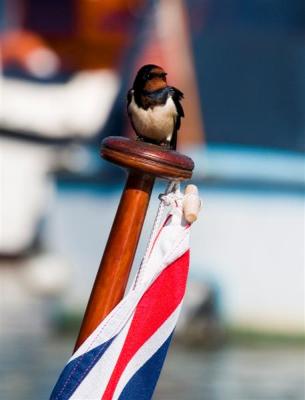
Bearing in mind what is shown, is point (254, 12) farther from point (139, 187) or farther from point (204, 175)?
point (139, 187)

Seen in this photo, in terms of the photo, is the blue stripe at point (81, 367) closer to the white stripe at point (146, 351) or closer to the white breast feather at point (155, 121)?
→ the white stripe at point (146, 351)

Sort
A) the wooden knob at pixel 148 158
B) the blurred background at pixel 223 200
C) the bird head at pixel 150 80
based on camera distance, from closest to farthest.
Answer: the wooden knob at pixel 148 158, the bird head at pixel 150 80, the blurred background at pixel 223 200

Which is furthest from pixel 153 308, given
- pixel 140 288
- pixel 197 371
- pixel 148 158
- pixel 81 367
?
pixel 197 371

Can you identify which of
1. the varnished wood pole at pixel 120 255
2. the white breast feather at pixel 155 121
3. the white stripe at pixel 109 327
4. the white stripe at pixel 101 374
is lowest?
the white stripe at pixel 101 374

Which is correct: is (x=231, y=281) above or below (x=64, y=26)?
Result: below

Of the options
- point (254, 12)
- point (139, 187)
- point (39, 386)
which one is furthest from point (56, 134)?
point (139, 187)

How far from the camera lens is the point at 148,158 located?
8.66ft

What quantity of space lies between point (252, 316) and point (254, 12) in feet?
5.52

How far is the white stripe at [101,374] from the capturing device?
105 inches

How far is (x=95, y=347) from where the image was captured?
2.67 meters

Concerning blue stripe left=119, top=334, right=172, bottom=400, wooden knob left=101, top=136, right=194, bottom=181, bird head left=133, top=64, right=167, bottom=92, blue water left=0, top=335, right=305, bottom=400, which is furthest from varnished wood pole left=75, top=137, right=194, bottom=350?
blue water left=0, top=335, right=305, bottom=400

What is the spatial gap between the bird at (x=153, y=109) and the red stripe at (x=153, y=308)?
9.5 inches

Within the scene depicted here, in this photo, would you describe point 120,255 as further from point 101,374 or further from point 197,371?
point 197,371

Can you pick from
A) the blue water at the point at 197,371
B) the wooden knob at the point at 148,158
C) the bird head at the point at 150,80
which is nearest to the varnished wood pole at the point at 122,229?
the wooden knob at the point at 148,158
